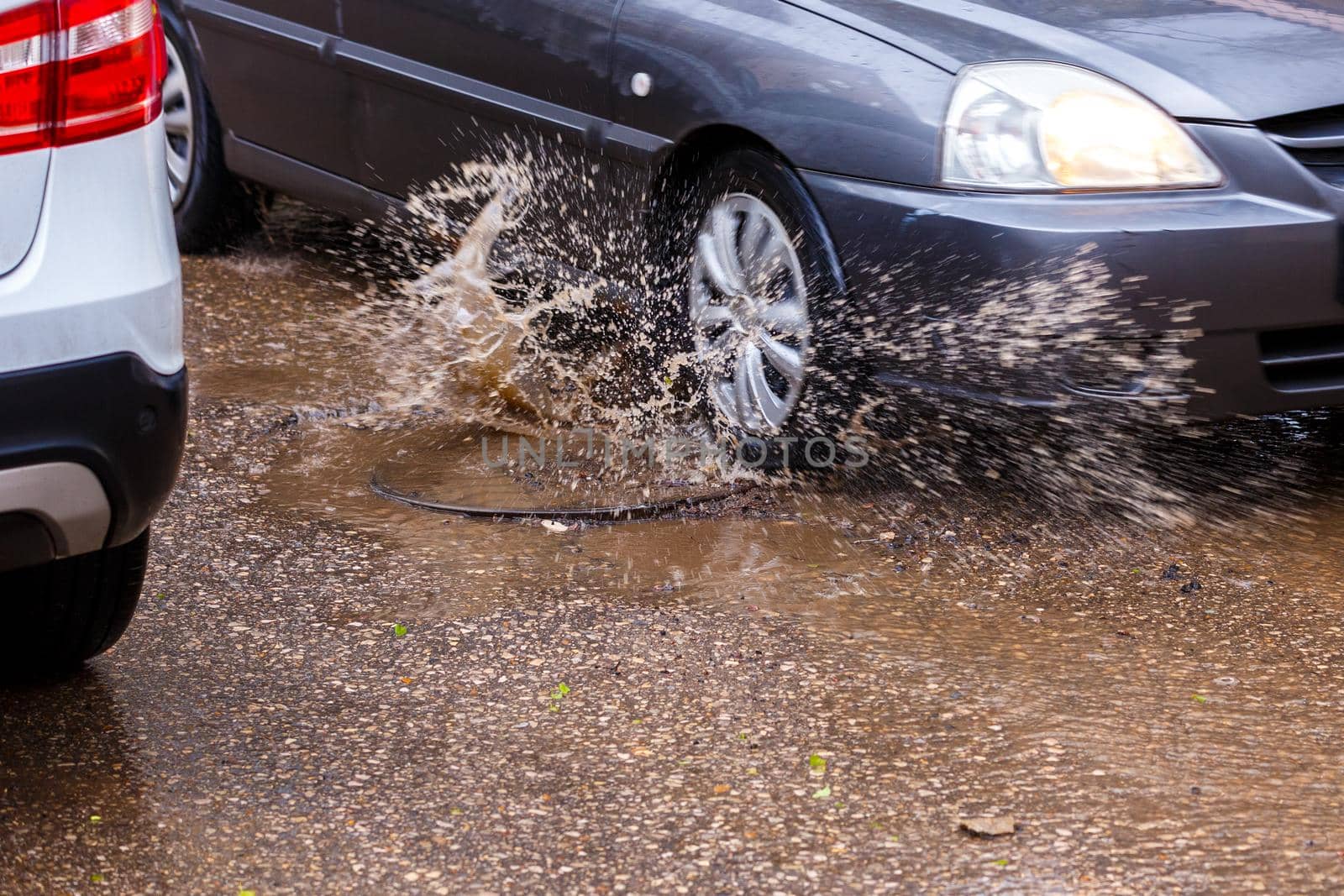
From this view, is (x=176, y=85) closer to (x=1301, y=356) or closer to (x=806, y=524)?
(x=806, y=524)

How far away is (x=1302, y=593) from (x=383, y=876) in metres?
2.00

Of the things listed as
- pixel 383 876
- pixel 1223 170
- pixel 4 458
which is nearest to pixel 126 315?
pixel 4 458

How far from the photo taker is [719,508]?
374 cm

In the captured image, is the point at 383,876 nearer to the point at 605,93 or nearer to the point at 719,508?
the point at 719,508

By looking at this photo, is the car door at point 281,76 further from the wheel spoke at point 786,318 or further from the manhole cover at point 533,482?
the wheel spoke at point 786,318

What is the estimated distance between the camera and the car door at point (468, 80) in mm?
4152

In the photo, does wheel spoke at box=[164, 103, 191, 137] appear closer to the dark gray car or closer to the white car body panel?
the dark gray car

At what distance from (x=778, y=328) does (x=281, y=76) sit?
229 cm

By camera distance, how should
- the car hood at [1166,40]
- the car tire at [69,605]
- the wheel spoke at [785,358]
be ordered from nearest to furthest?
the car tire at [69,605] < the car hood at [1166,40] < the wheel spoke at [785,358]

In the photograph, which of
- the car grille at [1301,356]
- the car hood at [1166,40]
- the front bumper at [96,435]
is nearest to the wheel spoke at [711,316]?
the car hood at [1166,40]

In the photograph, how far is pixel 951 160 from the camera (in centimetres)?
338

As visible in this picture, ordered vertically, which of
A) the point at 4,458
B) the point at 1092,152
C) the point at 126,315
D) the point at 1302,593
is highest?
the point at 1092,152

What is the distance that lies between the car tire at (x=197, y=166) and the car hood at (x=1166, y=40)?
2913 mm

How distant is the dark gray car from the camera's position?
328 cm
